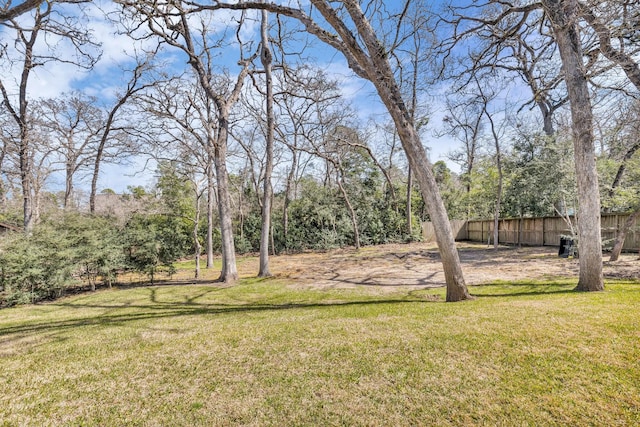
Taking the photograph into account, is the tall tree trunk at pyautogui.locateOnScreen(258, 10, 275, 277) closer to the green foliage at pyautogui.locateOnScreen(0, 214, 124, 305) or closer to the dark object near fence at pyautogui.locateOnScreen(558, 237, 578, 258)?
the green foliage at pyautogui.locateOnScreen(0, 214, 124, 305)

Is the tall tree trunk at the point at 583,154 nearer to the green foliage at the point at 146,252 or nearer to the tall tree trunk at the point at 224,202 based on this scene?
the tall tree trunk at the point at 224,202

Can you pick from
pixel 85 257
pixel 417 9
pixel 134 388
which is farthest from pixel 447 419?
pixel 85 257

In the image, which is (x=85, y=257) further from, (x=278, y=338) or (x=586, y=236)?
(x=586, y=236)

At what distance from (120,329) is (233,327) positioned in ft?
5.35

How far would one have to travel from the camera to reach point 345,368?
233cm

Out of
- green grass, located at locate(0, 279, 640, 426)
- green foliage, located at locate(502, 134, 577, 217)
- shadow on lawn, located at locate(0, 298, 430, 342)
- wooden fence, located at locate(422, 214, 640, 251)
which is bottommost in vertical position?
shadow on lawn, located at locate(0, 298, 430, 342)

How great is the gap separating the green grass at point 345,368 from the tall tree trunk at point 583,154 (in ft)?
2.22

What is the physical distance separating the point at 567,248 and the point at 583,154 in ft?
25.4

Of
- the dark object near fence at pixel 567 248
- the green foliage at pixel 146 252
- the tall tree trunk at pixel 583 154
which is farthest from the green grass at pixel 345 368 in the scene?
the dark object near fence at pixel 567 248

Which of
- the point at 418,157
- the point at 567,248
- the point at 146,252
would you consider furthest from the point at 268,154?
the point at 567,248

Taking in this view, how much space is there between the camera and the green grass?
1.76m

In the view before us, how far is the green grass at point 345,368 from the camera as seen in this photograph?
1.76 meters

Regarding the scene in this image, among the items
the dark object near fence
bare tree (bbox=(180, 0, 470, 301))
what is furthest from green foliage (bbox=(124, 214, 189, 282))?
the dark object near fence

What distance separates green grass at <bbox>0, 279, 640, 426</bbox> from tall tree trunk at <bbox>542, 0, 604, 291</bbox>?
26.6 inches
